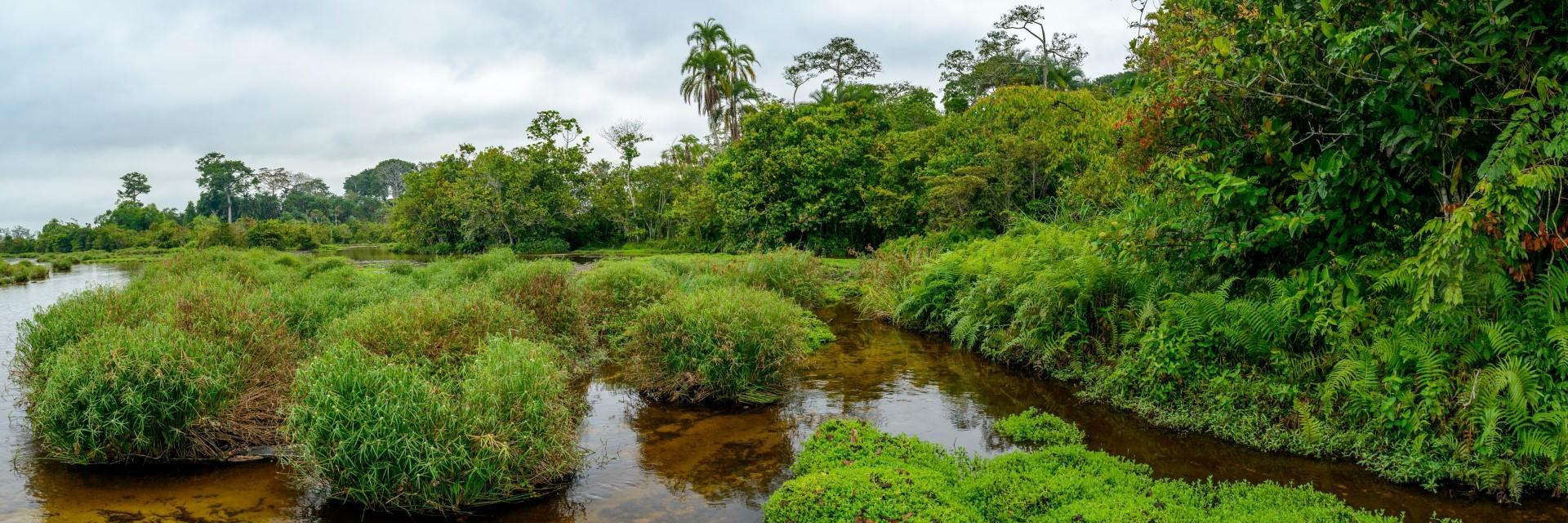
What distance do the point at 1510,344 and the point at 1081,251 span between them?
5.49 metres

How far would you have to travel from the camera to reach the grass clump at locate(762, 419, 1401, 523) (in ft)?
17.5

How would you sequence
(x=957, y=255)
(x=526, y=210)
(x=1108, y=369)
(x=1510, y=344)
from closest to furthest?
(x=1510, y=344) < (x=1108, y=369) < (x=957, y=255) < (x=526, y=210)

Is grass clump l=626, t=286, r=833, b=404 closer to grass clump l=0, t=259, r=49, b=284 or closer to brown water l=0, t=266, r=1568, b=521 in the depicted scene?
brown water l=0, t=266, r=1568, b=521

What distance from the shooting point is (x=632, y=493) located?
6.88m

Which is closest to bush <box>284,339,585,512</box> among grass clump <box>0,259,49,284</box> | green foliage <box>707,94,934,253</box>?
green foliage <box>707,94,934,253</box>

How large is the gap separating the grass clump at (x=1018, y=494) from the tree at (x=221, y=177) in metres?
93.2

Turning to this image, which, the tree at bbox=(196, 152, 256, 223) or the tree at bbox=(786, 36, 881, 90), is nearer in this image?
the tree at bbox=(786, 36, 881, 90)

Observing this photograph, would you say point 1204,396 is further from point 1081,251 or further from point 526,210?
point 526,210

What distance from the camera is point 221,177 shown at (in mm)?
79625

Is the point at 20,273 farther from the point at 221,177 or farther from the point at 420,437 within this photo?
the point at 221,177

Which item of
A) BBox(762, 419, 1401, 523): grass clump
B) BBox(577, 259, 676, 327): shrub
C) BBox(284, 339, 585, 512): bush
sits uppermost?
BBox(577, 259, 676, 327): shrub

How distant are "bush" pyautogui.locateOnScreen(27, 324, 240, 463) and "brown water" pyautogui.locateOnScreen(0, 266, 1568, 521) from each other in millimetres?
252

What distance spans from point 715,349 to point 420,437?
12.8 feet

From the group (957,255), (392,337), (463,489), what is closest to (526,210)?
(957,255)
